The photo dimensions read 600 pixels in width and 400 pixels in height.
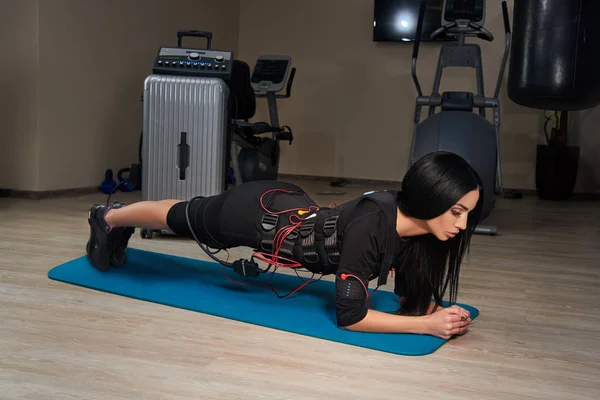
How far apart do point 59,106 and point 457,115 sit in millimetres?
2701

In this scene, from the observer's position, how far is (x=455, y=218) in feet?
5.88

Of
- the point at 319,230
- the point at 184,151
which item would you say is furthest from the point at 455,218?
the point at 184,151

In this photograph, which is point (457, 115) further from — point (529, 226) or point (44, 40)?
point (44, 40)

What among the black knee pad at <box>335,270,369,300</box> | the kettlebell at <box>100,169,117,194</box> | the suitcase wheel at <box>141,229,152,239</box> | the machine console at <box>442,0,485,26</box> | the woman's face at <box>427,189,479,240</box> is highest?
the machine console at <box>442,0,485,26</box>

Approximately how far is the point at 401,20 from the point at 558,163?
1.94 metres

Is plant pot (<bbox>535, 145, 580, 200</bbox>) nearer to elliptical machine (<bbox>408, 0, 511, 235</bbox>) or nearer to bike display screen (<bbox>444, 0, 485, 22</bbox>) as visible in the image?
elliptical machine (<bbox>408, 0, 511, 235</bbox>)

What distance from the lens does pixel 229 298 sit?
7.34 feet

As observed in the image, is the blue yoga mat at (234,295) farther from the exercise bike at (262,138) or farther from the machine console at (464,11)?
the machine console at (464,11)

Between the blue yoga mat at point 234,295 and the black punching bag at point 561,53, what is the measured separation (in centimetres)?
179

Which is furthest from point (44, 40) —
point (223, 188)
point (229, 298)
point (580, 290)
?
point (580, 290)

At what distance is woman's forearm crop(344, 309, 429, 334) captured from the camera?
1.88 metres

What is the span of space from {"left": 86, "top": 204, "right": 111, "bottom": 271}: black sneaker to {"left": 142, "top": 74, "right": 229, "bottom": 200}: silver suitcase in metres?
0.78

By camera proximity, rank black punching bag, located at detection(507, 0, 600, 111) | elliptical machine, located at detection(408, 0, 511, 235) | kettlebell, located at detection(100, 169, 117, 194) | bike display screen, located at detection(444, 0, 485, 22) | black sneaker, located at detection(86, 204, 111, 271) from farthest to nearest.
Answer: kettlebell, located at detection(100, 169, 117, 194) → bike display screen, located at detection(444, 0, 485, 22) → elliptical machine, located at detection(408, 0, 511, 235) → black punching bag, located at detection(507, 0, 600, 111) → black sneaker, located at detection(86, 204, 111, 271)

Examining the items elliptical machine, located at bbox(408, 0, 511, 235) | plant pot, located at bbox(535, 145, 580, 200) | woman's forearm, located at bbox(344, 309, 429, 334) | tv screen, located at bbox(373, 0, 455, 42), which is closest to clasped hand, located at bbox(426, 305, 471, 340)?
woman's forearm, located at bbox(344, 309, 429, 334)
